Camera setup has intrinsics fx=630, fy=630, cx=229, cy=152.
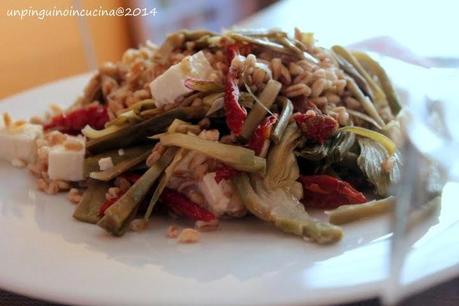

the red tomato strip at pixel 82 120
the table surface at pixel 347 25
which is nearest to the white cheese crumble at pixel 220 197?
the red tomato strip at pixel 82 120

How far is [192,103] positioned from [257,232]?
339mm

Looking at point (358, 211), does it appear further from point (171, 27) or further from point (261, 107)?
point (171, 27)

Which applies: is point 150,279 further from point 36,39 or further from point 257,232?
point 36,39

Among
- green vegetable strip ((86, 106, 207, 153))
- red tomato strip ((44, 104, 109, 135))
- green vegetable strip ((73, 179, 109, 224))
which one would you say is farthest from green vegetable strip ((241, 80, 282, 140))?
red tomato strip ((44, 104, 109, 135))

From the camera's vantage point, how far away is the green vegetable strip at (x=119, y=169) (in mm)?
1321

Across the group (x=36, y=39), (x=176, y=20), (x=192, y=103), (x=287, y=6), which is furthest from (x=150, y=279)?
(x=176, y=20)

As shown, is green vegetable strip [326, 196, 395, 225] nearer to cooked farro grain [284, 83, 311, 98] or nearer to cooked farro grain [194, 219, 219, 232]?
cooked farro grain [194, 219, 219, 232]

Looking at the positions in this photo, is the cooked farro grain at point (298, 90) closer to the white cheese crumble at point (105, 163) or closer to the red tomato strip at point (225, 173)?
the red tomato strip at point (225, 173)

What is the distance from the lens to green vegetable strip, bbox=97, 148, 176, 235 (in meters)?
1.18

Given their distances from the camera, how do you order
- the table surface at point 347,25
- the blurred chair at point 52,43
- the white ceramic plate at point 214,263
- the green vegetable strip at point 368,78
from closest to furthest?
the white ceramic plate at point 214,263 → the green vegetable strip at point 368,78 → the table surface at point 347,25 → the blurred chair at point 52,43

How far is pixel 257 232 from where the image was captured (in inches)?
45.8

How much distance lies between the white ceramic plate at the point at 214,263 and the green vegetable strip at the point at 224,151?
0.11 meters

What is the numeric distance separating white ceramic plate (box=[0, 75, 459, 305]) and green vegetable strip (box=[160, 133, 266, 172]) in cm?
11

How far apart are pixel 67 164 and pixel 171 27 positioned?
2728 millimetres
